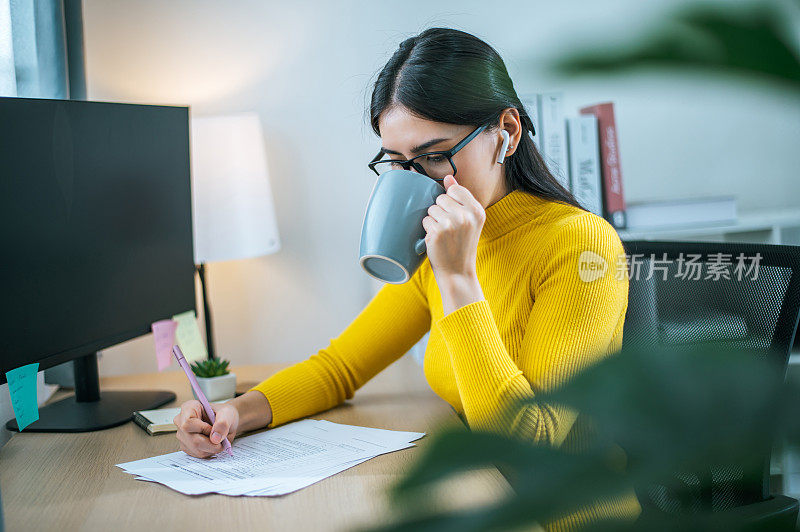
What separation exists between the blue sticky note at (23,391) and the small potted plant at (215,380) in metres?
0.31

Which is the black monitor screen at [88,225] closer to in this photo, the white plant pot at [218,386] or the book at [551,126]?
the white plant pot at [218,386]

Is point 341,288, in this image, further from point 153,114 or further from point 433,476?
point 433,476

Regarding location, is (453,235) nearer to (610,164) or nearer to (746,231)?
(610,164)

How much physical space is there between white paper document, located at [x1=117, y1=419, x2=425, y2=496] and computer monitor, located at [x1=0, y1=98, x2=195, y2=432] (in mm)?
255

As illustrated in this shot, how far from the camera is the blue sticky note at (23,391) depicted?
948 millimetres

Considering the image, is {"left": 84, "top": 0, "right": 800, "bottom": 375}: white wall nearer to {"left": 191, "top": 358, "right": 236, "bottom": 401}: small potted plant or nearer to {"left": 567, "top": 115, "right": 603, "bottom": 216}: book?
{"left": 567, "top": 115, "right": 603, "bottom": 216}: book

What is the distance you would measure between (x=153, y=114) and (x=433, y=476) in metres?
1.24

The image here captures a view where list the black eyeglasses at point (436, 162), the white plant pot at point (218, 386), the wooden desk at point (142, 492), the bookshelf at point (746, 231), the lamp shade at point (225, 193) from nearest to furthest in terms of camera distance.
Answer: the wooden desk at point (142, 492)
the black eyeglasses at point (436, 162)
the white plant pot at point (218, 386)
the lamp shade at point (225, 193)
the bookshelf at point (746, 231)

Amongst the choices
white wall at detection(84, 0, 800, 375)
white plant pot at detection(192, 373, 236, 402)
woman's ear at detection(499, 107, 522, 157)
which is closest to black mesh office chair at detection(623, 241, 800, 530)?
woman's ear at detection(499, 107, 522, 157)

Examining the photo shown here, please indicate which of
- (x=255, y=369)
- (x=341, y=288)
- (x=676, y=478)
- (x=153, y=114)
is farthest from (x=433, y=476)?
(x=341, y=288)

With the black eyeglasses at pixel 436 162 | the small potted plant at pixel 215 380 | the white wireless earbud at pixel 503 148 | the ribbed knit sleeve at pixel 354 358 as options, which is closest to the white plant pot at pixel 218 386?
the small potted plant at pixel 215 380

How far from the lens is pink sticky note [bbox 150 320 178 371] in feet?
4.29

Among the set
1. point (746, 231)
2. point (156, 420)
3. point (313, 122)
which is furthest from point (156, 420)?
point (746, 231)

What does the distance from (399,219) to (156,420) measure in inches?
19.6
